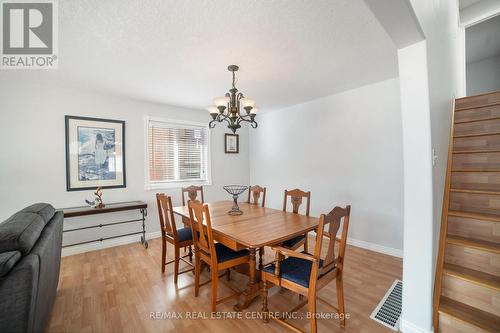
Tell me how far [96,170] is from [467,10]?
18.8 ft

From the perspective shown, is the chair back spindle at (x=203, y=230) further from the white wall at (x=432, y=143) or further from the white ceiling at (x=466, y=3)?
the white ceiling at (x=466, y=3)

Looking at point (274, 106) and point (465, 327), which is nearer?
point (465, 327)

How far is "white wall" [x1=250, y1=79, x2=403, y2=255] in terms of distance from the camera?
297cm

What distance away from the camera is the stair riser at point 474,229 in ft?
5.44

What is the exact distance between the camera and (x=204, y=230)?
82.3 inches

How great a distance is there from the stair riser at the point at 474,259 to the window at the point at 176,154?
149 inches

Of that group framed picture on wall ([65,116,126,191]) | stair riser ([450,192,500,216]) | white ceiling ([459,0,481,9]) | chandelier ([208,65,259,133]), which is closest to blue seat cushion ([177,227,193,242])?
chandelier ([208,65,259,133])

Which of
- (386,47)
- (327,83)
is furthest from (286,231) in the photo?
(327,83)

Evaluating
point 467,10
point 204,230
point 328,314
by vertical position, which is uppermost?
point 467,10

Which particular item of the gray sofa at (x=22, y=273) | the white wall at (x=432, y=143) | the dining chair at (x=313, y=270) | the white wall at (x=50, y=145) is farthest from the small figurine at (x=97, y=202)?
the white wall at (x=432, y=143)

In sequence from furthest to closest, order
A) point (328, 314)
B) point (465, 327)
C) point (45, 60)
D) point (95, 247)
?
point (95, 247) → point (45, 60) → point (328, 314) → point (465, 327)

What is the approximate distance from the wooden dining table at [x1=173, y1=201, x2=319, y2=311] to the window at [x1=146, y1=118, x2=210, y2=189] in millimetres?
1707

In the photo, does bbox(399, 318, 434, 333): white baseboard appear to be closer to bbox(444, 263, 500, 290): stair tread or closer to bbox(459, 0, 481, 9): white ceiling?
bbox(444, 263, 500, 290): stair tread

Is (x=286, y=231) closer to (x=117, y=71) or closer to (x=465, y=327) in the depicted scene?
(x=465, y=327)
